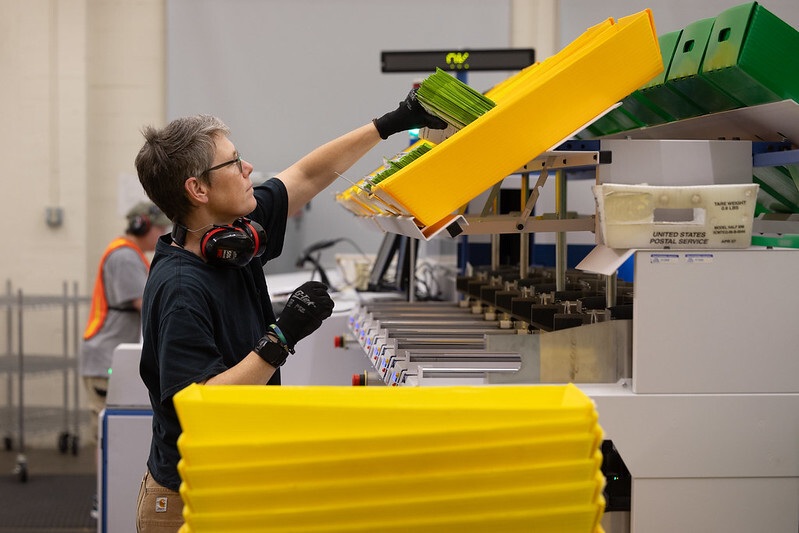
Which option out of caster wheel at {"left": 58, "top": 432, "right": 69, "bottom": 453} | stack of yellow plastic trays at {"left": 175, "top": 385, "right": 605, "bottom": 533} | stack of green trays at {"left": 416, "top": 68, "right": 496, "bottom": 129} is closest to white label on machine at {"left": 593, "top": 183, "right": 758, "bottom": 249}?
stack of green trays at {"left": 416, "top": 68, "right": 496, "bottom": 129}

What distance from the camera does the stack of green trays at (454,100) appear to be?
1.75 m

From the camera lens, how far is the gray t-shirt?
13.7 feet

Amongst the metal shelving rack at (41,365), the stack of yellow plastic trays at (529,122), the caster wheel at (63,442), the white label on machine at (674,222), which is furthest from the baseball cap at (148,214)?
the white label on machine at (674,222)

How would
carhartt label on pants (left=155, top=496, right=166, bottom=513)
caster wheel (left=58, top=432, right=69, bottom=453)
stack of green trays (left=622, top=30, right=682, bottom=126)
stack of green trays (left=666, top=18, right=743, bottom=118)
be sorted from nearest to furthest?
1. carhartt label on pants (left=155, top=496, right=166, bottom=513)
2. stack of green trays (left=666, top=18, right=743, bottom=118)
3. stack of green trays (left=622, top=30, right=682, bottom=126)
4. caster wheel (left=58, top=432, right=69, bottom=453)

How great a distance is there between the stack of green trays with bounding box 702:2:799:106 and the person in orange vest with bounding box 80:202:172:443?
3142mm

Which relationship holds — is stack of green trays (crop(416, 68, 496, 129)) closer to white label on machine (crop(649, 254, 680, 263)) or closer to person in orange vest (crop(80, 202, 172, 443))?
white label on machine (crop(649, 254, 680, 263))

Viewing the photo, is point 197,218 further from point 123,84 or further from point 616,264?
point 123,84

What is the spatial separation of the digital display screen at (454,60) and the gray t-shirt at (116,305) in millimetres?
1749

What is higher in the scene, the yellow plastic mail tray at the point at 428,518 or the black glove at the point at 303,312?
the black glove at the point at 303,312

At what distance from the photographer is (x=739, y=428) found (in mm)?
1741

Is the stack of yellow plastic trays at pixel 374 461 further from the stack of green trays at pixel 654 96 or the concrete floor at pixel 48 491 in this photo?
the concrete floor at pixel 48 491

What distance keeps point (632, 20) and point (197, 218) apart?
1.05 m

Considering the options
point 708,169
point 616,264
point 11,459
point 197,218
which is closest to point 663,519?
point 616,264

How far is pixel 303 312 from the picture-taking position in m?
1.71
